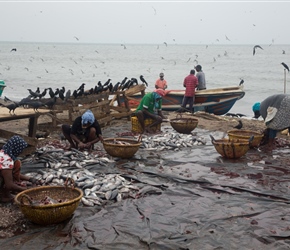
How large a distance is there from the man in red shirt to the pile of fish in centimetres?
600

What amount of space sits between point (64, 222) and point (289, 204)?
308cm

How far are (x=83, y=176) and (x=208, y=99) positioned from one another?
1101 cm

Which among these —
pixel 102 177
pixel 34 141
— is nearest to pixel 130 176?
pixel 102 177

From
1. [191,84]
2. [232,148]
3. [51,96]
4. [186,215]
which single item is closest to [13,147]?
[186,215]

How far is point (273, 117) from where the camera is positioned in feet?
26.8

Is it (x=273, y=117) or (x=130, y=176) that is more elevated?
(x=273, y=117)

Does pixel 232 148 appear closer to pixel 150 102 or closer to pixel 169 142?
pixel 169 142

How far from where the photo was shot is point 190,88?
15477 mm

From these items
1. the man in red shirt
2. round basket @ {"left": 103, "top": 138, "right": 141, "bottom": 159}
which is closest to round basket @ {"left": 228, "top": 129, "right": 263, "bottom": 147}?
round basket @ {"left": 103, "top": 138, "right": 141, "bottom": 159}

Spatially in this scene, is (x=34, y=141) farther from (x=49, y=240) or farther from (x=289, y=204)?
(x=289, y=204)

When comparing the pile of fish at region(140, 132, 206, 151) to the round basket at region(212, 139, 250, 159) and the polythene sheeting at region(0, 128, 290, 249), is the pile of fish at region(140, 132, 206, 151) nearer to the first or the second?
the round basket at region(212, 139, 250, 159)

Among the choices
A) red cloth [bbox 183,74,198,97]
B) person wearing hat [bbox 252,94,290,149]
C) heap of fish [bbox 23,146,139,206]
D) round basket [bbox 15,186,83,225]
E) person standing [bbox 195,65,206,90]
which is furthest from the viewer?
person standing [bbox 195,65,206,90]

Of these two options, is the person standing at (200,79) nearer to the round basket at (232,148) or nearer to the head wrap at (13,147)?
the round basket at (232,148)

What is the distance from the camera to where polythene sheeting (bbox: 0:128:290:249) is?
162 inches
